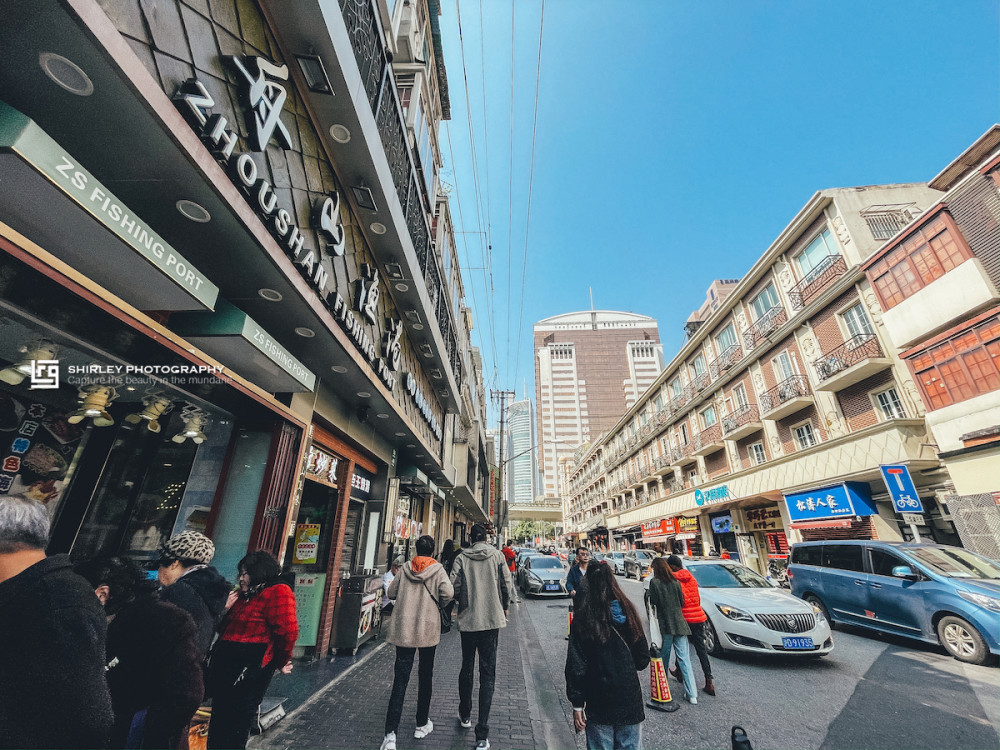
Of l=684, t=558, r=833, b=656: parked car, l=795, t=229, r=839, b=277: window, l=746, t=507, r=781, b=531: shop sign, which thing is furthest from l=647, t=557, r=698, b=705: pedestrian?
l=746, t=507, r=781, b=531: shop sign

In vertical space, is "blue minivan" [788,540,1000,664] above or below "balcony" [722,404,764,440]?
below

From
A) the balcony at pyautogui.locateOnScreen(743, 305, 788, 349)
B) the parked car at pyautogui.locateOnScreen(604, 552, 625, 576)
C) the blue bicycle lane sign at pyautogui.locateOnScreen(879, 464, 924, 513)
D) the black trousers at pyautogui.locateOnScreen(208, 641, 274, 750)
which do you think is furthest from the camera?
the parked car at pyautogui.locateOnScreen(604, 552, 625, 576)

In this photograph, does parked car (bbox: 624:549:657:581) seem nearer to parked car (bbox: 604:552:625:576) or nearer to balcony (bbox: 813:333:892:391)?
parked car (bbox: 604:552:625:576)

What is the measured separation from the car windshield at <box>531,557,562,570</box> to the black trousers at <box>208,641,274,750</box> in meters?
14.2

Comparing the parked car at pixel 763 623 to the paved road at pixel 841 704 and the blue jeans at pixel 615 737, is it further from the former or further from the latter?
the blue jeans at pixel 615 737


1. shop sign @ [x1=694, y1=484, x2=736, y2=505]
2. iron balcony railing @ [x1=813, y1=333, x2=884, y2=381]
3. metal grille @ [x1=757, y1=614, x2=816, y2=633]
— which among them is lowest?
metal grille @ [x1=757, y1=614, x2=816, y2=633]

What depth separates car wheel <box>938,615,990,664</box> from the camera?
18.4ft

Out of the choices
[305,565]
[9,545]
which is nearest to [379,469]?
[305,565]

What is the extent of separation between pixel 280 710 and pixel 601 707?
3287 mm

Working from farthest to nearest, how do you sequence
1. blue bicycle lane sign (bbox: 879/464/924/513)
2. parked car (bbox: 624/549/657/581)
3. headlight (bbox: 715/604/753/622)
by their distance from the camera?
parked car (bbox: 624/549/657/581)
blue bicycle lane sign (bbox: 879/464/924/513)
headlight (bbox: 715/604/753/622)

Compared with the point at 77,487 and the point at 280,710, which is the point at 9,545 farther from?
the point at 77,487

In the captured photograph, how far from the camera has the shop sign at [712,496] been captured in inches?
837

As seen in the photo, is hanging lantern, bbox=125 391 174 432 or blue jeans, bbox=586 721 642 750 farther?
hanging lantern, bbox=125 391 174 432

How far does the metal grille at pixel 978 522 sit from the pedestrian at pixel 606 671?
13606 millimetres
